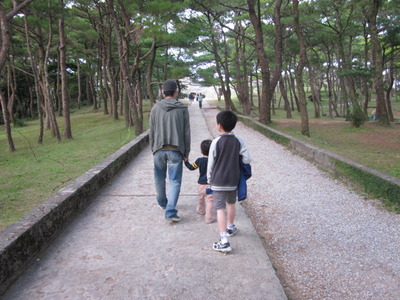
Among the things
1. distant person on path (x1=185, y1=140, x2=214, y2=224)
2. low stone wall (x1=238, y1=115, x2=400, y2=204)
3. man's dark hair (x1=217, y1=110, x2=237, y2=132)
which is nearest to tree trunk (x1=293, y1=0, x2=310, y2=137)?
low stone wall (x1=238, y1=115, x2=400, y2=204)

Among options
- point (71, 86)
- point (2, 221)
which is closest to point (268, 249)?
point (2, 221)

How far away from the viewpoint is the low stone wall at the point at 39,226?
9.48 ft

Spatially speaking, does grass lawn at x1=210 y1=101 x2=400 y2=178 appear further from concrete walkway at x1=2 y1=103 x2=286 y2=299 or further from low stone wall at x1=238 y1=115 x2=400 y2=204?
concrete walkway at x1=2 y1=103 x2=286 y2=299

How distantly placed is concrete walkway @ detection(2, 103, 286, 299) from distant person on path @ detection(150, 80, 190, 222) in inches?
17.8

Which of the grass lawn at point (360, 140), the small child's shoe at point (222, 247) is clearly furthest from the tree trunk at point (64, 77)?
the small child's shoe at point (222, 247)

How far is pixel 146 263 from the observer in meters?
3.15

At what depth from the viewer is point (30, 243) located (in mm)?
3260

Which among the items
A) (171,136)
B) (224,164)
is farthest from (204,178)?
(224,164)

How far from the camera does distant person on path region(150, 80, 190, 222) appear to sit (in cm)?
405

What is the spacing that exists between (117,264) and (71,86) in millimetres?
43259

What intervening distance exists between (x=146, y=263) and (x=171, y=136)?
58.7 inches

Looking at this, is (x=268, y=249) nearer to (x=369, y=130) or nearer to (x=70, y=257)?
(x=70, y=257)

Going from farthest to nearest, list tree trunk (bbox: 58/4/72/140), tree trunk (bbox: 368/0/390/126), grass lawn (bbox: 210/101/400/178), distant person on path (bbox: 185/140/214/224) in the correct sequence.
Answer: tree trunk (bbox: 368/0/390/126) < tree trunk (bbox: 58/4/72/140) < grass lawn (bbox: 210/101/400/178) < distant person on path (bbox: 185/140/214/224)

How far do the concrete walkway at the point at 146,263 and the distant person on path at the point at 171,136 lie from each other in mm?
452
